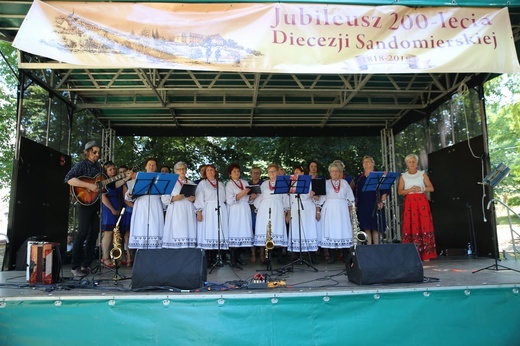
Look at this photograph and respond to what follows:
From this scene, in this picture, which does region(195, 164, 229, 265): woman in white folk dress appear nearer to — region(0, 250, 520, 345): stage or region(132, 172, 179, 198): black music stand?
region(132, 172, 179, 198): black music stand

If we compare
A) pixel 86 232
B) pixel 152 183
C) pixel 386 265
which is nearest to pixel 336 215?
pixel 386 265

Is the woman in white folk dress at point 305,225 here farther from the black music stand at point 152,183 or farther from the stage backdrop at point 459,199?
the stage backdrop at point 459,199

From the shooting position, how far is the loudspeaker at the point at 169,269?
3920mm

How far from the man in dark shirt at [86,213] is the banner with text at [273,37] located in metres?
1.86

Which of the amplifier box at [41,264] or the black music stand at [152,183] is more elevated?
the black music stand at [152,183]

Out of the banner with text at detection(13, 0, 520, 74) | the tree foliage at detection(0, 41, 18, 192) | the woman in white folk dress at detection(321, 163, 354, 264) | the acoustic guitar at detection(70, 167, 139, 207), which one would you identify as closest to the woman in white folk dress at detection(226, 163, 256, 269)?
the woman in white folk dress at detection(321, 163, 354, 264)

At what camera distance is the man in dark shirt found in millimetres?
5305

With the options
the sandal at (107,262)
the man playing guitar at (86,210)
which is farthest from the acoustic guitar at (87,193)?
the sandal at (107,262)

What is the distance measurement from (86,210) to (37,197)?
83.9 inches

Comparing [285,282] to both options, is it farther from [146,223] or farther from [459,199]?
[459,199]

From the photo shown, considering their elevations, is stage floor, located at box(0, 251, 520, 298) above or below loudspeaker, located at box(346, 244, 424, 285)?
below

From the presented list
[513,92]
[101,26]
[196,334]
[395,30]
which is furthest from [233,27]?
[513,92]

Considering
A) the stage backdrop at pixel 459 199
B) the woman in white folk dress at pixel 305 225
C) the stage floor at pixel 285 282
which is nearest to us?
the stage floor at pixel 285 282

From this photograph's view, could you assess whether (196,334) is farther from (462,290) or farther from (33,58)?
(33,58)
